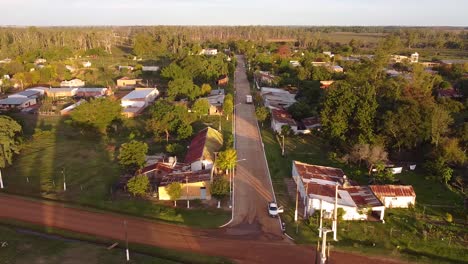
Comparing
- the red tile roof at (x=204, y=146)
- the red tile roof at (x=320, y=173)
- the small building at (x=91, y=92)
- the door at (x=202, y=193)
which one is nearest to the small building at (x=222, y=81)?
the small building at (x=91, y=92)

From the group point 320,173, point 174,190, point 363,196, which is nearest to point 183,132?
point 174,190

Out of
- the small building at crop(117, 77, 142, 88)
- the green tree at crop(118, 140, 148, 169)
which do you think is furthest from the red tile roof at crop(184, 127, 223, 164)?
the small building at crop(117, 77, 142, 88)

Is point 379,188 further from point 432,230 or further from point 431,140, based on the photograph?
point 431,140

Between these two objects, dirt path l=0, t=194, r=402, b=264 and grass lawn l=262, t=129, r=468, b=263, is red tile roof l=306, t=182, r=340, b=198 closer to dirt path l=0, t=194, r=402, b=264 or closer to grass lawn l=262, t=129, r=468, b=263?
grass lawn l=262, t=129, r=468, b=263

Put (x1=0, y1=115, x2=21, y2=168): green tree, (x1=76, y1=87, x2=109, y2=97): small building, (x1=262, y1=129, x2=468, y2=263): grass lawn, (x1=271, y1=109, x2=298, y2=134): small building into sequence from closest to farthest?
(x1=262, y1=129, x2=468, y2=263): grass lawn
(x1=0, y1=115, x2=21, y2=168): green tree
(x1=271, y1=109, x2=298, y2=134): small building
(x1=76, y1=87, x2=109, y2=97): small building

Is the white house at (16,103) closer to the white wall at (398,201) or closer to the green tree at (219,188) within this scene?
the green tree at (219,188)
